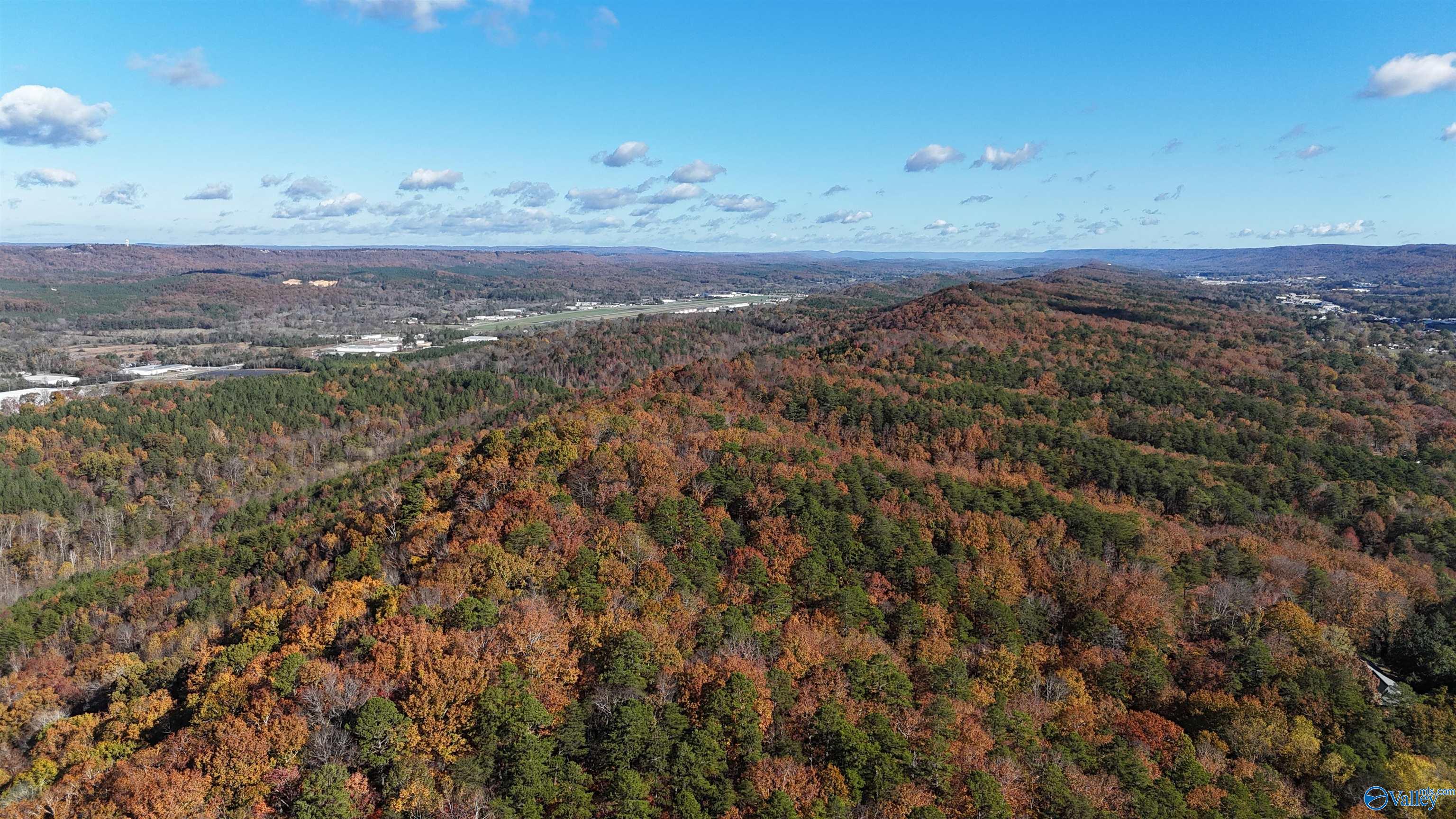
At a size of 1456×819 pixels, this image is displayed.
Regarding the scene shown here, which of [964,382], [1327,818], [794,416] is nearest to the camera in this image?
[1327,818]

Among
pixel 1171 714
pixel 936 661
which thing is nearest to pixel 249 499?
pixel 936 661

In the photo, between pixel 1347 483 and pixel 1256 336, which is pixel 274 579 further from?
pixel 1256 336

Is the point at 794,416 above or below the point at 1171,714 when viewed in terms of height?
above

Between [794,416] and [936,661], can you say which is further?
[794,416]

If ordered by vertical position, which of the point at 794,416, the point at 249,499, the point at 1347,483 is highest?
the point at 794,416

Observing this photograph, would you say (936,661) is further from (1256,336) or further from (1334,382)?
(1256,336)

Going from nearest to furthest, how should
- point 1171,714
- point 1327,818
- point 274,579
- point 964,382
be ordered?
point 1327,818 < point 1171,714 < point 274,579 < point 964,382
